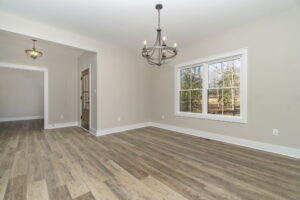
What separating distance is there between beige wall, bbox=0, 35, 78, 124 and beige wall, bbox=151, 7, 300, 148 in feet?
17.1

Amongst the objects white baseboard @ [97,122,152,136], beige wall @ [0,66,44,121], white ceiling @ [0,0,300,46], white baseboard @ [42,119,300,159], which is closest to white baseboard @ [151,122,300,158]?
white baseboard @ [42,119,300,159]

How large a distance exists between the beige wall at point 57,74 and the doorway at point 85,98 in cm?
57

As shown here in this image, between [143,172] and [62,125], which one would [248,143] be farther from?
[62,125]

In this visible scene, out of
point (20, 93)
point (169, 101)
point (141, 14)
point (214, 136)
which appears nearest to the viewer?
Result: point (141, 14)

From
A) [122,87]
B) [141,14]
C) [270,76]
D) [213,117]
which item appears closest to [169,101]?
[213,117]

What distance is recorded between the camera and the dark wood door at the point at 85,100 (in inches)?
180

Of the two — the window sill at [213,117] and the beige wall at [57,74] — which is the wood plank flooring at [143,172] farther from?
the beige wall at [57,74]

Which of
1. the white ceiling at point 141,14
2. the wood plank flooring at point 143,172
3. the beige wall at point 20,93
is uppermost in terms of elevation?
the white ceiling at point 141,14

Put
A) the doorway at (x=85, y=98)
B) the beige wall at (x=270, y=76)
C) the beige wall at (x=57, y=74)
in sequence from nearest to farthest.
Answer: the beige wall at (x=270, y=76)
the beige wall at (x=57, y=74)
the doorway at (x=85, y=98)

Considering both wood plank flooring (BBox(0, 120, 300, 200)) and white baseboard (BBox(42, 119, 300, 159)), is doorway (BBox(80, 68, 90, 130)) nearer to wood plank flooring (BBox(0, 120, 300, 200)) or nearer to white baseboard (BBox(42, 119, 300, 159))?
white baseboard (BBox(42, 119, 300, 159))

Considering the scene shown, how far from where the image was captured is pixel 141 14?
2613 mm

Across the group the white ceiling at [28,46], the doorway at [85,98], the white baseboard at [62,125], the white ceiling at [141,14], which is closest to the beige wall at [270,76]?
the white ceiling at [141,14]

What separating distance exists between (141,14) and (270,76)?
294 centimetres

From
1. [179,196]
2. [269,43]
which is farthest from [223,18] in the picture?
[179,196]
